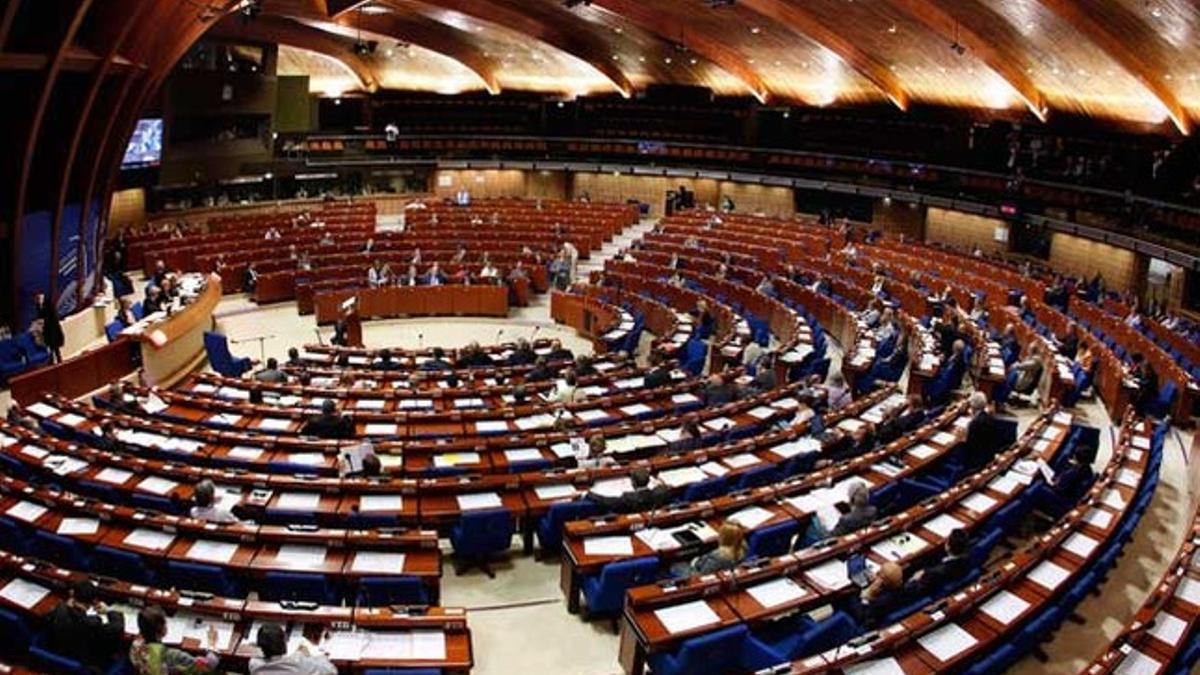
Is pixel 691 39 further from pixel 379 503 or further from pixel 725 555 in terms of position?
pixel 725 555

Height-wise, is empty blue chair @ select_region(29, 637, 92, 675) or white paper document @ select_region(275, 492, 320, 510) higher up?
white paper document @ select_region(275, 492, 320, 510)

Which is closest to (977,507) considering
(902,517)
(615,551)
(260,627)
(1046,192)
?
(902,517)

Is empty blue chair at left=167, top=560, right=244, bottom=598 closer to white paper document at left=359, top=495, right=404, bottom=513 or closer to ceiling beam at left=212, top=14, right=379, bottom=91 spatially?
white paper document at left=359, top=495, right=404, bottom=513

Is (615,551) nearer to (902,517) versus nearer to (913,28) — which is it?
(902,517)

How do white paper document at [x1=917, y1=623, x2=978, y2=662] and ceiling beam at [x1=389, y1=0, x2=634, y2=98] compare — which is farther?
ceiling beam at [x1=389, y1=0, x2=634, y2=98]

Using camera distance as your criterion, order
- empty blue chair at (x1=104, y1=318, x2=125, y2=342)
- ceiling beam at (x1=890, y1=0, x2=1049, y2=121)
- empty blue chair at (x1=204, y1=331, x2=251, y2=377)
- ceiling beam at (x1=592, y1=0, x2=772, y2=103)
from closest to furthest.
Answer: empty blue chair at (x1=204, y1=331, x2=251, y2=377) < empty blue chair at (x1=104, y1=318, x2=125, y2=342) < ceiling beam at (x1=890, y1=0, x2=1049, y2=121) < ceiling beam at (x1=592, y1=0, x2=772, y2=103)

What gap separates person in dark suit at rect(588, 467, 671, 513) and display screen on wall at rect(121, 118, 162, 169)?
2565cm

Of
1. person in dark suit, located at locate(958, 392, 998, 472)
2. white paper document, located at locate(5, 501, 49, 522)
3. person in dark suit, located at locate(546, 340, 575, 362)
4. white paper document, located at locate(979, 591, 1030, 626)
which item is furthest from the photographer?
person in dark suit, located at locate(546, 340, 575, 362)

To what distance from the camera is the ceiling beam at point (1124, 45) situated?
2225 cm

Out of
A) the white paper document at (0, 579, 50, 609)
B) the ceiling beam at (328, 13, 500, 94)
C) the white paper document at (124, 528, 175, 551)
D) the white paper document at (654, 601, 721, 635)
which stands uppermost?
the ceiling beam at (328, 13, 500, 94)

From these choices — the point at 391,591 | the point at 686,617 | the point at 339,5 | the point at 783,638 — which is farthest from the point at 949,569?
the point at 339,5

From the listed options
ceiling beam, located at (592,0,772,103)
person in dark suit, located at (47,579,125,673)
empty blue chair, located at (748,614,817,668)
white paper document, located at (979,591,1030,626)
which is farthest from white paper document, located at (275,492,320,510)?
ceiling beam, located at (592,0,772,103)

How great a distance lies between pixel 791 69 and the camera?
125ft

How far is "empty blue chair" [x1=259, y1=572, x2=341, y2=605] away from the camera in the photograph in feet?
30.6
